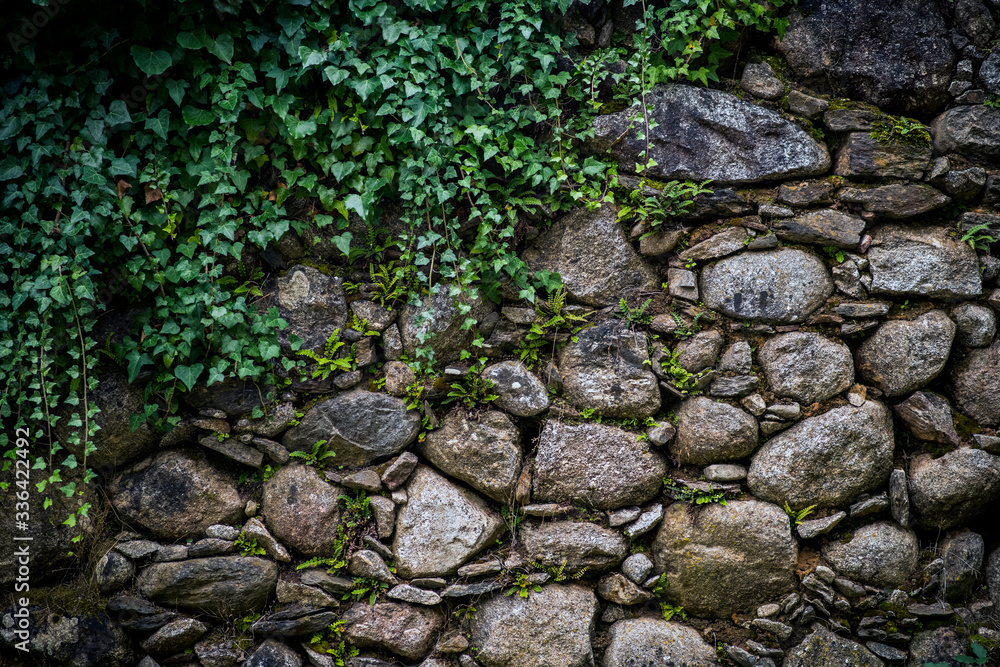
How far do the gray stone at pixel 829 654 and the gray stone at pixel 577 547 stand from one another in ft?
3.54

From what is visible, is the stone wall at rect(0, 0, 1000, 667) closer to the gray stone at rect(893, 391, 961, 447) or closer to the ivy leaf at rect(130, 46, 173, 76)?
the gray stone at rect(893, 391, 961, 447)

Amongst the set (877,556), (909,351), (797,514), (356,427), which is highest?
(909,351)

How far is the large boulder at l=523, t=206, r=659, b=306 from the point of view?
136 inches

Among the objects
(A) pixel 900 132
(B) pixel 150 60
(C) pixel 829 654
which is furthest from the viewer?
(A) pixel 900 132

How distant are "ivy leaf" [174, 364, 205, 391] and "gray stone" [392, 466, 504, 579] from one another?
1.36m

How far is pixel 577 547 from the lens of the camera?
329 cm

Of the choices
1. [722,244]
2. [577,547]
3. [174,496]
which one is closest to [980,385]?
[722,244]

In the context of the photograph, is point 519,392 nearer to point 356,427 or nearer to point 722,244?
point 356,427

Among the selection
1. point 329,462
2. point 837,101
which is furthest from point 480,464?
point 837,101

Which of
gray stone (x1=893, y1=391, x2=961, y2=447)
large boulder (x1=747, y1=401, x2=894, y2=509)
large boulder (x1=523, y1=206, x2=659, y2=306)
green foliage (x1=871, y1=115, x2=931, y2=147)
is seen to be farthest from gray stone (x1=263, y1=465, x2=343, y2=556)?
green foliage (x1=871, y1=115, x2=931, y2=147)

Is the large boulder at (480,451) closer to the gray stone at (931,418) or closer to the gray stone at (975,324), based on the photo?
the gray stone at (931,418)

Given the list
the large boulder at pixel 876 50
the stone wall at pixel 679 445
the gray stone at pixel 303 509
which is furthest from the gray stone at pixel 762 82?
the gray stone at pixel 303 509

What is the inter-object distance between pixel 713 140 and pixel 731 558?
2.43 m

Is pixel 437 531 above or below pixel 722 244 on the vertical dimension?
below
